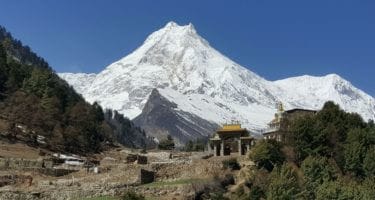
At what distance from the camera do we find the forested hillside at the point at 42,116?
96.6 meters

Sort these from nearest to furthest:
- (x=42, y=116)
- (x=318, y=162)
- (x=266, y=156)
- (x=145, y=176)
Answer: (x=318, y=162) < (x=145, y=176) < (x=266, y=156) < (x=42, y=116)

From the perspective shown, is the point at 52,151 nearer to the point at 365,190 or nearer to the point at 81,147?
the point at 81,147

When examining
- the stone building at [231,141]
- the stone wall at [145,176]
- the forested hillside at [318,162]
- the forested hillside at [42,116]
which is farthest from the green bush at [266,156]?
the forested hillside at [42,116]

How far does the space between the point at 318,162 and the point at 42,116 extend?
4764cm

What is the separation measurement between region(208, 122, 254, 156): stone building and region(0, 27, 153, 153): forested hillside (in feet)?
84.3

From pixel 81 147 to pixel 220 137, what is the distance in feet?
98.6

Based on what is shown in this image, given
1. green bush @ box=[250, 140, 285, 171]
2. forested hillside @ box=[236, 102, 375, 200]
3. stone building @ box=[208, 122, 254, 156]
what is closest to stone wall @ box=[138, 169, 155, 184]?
forested hillside @ box=[236, 102, 375, 200]

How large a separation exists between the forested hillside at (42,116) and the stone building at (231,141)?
25685 mm

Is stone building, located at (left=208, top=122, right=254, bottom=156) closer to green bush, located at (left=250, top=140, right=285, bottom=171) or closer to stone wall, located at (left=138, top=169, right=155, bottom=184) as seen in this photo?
green bush, located at (left=250, top=140, right=285, bottom=171)

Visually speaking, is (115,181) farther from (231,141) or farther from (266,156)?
(231,141)

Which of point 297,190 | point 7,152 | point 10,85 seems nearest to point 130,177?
point 297,190

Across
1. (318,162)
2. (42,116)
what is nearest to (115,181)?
(318,162)

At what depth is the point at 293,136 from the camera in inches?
2746

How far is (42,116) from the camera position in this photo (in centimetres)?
9800
